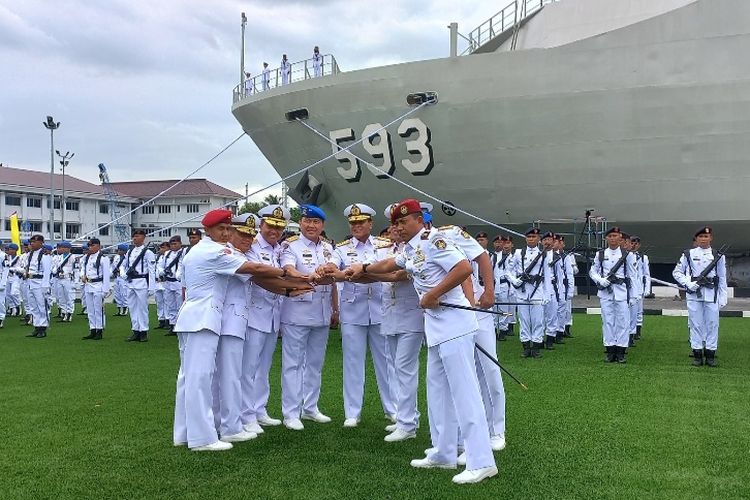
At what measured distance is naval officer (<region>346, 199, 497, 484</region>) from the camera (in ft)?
12.2

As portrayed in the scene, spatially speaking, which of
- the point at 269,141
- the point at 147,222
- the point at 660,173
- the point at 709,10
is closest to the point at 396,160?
the point at 269,141

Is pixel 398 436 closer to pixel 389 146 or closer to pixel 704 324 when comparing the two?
pixel 704 324

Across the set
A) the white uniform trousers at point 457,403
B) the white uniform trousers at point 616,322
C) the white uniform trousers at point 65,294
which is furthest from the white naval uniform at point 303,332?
the white uniform trousers at point 65,294

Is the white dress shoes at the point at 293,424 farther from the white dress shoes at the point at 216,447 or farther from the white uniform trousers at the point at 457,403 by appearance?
the white uniform trousers at the point at 457,403

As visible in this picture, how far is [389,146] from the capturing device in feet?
50.5

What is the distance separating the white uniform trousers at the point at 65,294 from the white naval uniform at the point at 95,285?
3.13m

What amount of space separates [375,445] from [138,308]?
7.69 m

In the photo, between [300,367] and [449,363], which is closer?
[449,363]

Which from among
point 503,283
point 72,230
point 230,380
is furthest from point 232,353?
point 72,230

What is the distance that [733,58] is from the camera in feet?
41.4

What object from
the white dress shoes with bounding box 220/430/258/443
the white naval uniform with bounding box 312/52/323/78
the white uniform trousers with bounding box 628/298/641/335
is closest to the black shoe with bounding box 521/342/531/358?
the white uniform trousers with bounding box 628/298/641/335

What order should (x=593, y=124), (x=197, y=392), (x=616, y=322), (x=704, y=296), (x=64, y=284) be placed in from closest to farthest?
(x=197, y=392) → (x=704, y=296) → (x=616, y=322) → (x=593, y=124) → (x=64, y=284)

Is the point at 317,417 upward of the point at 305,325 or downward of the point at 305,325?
downward

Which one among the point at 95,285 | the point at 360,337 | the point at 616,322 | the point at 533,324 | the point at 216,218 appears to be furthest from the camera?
the point at 95,285
